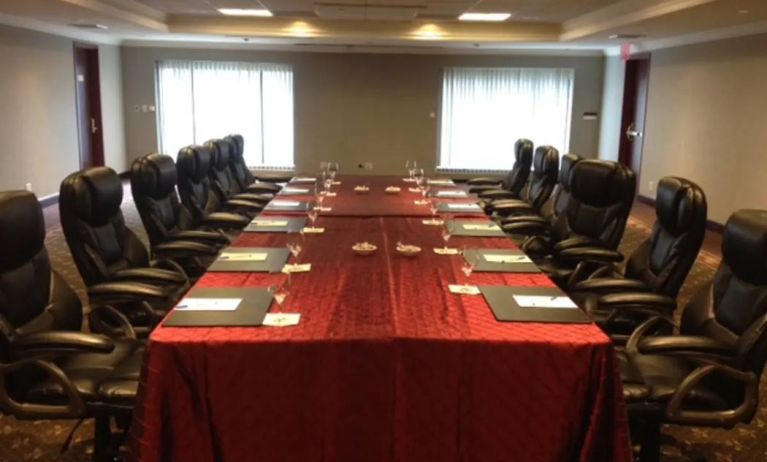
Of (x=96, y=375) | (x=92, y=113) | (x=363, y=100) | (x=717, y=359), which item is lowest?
(x=96, y=375)

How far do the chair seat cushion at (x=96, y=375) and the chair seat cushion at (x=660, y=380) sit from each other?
5.54 feet

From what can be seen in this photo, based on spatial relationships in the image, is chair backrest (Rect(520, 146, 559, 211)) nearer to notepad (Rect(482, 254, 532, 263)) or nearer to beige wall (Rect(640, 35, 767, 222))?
beige wall (Rect(640, 35, 767, 222))

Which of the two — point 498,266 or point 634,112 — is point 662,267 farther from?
point 634,112

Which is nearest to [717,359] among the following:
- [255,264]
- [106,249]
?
[255,264]

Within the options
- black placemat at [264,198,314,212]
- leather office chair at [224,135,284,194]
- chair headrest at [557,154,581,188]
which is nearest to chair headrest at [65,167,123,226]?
black placemat at [264,198,314,212]

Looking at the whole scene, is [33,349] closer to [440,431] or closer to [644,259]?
[440,431]

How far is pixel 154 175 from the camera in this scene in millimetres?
4102

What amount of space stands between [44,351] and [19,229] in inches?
18.5

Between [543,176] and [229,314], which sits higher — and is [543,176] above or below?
above

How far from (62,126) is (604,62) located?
26.9 ft

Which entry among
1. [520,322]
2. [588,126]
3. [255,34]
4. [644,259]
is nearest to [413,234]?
[644,259]

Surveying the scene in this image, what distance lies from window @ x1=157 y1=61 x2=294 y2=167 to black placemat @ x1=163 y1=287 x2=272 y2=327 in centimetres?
923

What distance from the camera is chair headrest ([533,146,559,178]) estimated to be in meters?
5.69

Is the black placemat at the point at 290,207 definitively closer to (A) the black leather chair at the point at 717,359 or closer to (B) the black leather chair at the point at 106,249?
(B) the black leather chair at the point at 106,249
